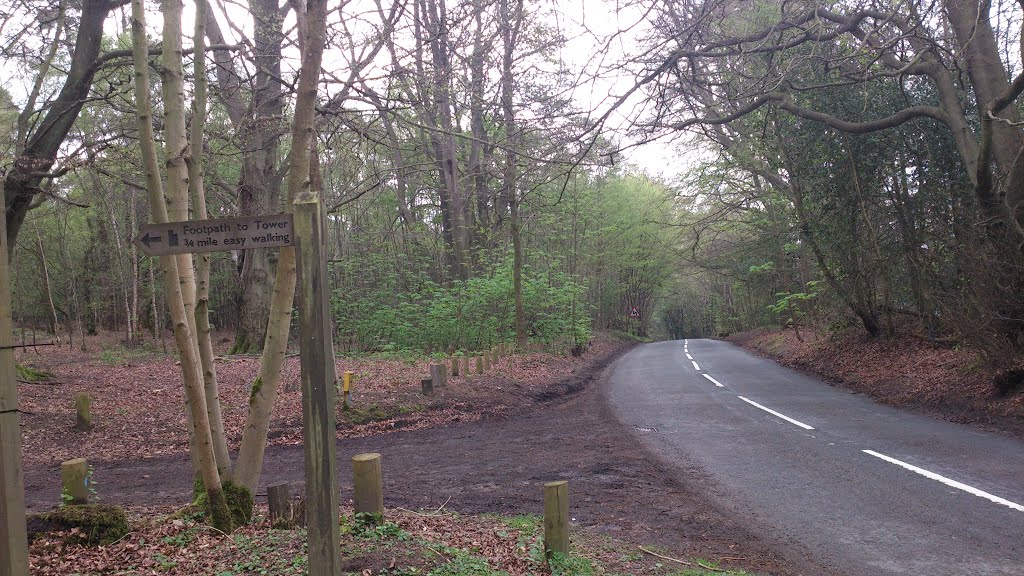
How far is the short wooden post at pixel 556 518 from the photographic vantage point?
461 cm

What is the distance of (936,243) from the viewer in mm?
14508

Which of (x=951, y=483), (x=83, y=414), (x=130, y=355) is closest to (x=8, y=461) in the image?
(x=951, y=483)

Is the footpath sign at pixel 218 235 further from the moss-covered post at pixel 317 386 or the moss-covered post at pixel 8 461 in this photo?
the moss-covered post at pixel 8 461

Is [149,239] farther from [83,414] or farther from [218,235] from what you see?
[83,414]

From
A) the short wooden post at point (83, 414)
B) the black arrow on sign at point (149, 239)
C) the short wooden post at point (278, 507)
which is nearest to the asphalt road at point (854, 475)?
the short wooden post at point (278, 507)

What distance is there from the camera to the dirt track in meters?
5.71

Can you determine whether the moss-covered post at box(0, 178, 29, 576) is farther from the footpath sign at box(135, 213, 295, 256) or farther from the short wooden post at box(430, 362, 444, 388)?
the short wooden post at box(430, 362, 444, 388)

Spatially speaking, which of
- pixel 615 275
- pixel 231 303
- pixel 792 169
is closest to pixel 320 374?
pixel 792 169

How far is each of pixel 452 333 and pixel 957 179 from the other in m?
14.8

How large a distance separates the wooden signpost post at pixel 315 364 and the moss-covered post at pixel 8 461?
1064 millimetres

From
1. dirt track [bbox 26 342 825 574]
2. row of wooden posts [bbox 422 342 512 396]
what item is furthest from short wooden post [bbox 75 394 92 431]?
row of wooden posts [bbox 422 342 512 396]

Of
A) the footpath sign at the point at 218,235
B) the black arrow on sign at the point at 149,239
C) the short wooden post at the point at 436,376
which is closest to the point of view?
the footpath sign at the point at 218,235

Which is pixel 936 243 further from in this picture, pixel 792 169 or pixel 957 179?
pixel 792 169

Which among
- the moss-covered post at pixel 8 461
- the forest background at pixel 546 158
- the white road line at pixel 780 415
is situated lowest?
the white road line at pixel 780 415
